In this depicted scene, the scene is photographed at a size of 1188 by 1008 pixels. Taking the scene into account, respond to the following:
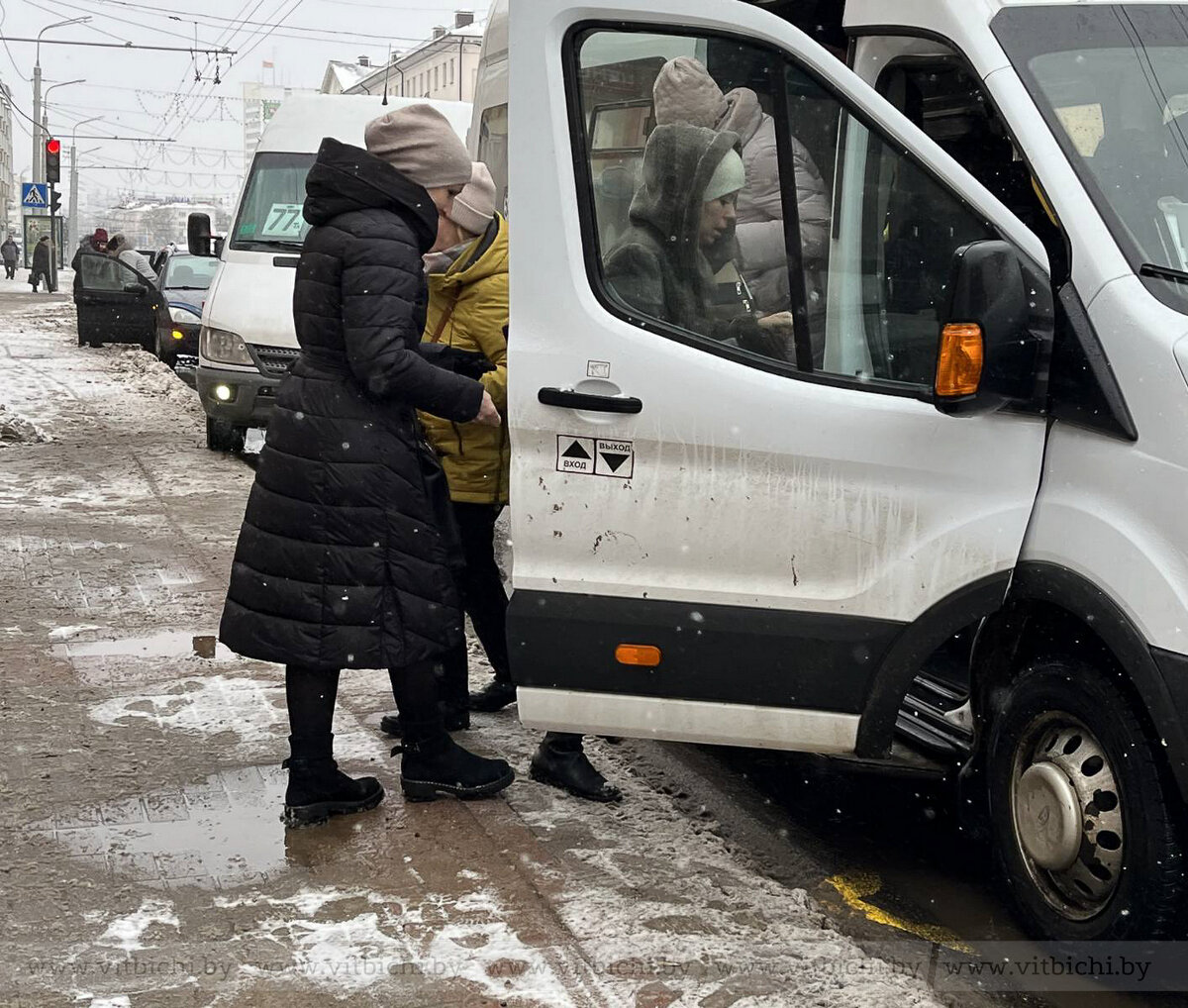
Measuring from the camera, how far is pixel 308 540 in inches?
154

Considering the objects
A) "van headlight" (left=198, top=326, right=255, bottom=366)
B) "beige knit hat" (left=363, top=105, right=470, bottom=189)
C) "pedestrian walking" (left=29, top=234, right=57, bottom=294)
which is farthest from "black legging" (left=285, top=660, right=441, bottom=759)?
"pedestrian walking" (left=29, top=234, right=57, bottom=294)

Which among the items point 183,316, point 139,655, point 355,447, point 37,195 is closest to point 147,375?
point 183,316

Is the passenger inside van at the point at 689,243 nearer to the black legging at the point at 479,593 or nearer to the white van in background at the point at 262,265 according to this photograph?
the black legging at the point at 479,593

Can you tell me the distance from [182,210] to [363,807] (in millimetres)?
80095

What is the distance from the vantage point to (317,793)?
4.12 m

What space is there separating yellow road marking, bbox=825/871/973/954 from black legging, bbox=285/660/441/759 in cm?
125

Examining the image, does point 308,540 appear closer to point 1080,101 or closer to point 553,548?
point 553,548

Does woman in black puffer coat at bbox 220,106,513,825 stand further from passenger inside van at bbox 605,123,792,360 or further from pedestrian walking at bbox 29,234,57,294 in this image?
→ pedestrian walking at bbox 29,234,57,294

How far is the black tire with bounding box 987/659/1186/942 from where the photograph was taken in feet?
9.89

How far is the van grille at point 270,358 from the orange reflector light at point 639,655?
7.35 meters

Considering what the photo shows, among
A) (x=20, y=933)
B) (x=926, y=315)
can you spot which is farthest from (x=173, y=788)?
(x=926, y=315)

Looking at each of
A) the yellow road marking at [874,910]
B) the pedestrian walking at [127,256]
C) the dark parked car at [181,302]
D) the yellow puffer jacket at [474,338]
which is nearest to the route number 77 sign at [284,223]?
the dark parked car at [181,302]

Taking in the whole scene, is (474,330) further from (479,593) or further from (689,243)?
(689,243)

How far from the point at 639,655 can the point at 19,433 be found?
31.6 ft
